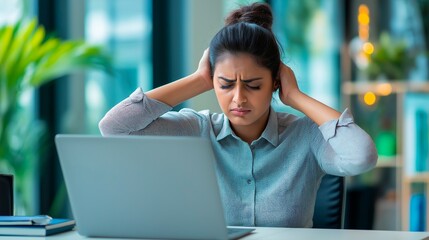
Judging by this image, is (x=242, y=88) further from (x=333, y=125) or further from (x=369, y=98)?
(x=369, y=98)

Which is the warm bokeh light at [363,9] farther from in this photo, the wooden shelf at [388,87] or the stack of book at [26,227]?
the stack of book at [26,227]

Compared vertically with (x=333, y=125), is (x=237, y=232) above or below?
below

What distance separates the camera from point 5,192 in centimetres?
244

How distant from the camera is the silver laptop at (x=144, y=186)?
6.11 feet

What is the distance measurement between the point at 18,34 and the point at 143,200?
2217 mm

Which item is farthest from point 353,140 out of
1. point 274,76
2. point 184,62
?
point 184,62

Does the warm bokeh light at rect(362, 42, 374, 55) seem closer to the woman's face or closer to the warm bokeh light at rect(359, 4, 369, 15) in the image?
the warm bokeh light at rect(359, 4, 369, 15)

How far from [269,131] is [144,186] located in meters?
0.70

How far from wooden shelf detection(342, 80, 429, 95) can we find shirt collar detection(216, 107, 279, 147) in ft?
11.6

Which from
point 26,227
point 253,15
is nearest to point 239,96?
point 253,15

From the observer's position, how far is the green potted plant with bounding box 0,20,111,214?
3.79 m

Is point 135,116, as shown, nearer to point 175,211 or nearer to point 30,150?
point 175,211

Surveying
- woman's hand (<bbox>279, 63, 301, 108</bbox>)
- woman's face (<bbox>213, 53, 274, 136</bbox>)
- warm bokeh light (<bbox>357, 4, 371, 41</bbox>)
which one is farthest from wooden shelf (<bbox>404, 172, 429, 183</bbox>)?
woman's face (<bbox>213, 53, 274, 136</bbox>)

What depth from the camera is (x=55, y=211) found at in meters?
4.45
